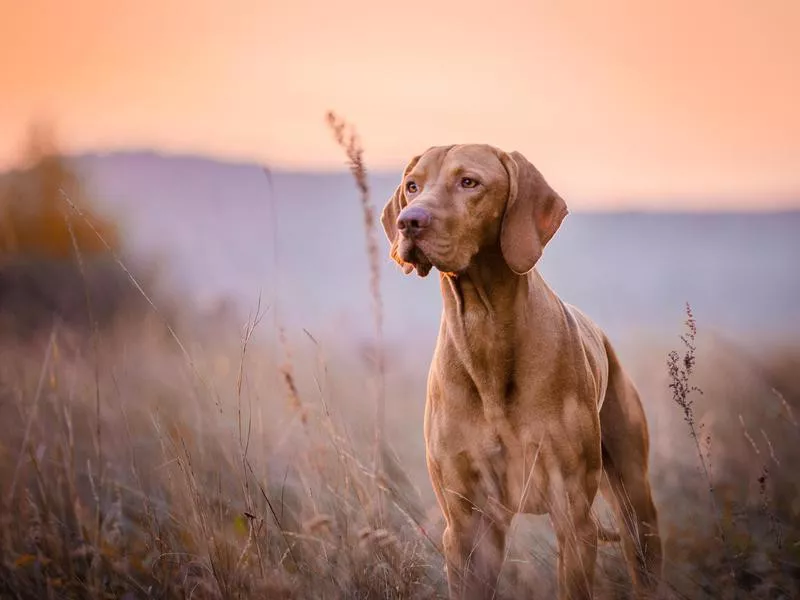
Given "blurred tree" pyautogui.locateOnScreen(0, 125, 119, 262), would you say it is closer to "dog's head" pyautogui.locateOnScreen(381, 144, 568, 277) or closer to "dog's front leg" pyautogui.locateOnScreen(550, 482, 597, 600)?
"dog's head" pyautogui.locateOnScreen(381, 144, 568, 277)

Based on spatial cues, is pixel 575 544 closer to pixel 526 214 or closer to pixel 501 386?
pixel 501 386

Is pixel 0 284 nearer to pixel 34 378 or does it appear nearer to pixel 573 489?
pixel 34 378

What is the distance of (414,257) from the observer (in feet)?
14.0

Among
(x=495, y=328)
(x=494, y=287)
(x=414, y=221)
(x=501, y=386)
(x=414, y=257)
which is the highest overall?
(x=414, y=221)

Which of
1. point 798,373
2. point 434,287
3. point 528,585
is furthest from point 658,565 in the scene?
point 434,287

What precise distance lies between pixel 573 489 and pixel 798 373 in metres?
5.69

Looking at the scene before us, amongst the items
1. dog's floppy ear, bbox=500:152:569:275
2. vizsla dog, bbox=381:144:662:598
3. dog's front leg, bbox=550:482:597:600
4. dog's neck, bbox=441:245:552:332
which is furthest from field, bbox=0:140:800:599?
dog's floppy ear, bbox=500:152:569:275

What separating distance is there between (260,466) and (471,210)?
219 centimetres

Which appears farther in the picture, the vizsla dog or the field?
the vizsla dog

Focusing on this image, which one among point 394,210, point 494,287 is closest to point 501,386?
point 494,287

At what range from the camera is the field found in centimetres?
429

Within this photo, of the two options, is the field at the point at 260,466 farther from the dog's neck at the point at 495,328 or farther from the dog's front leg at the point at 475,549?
the dog's neck at the point at 495,328

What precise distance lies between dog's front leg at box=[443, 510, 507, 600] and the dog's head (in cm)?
121

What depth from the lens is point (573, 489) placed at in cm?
445
